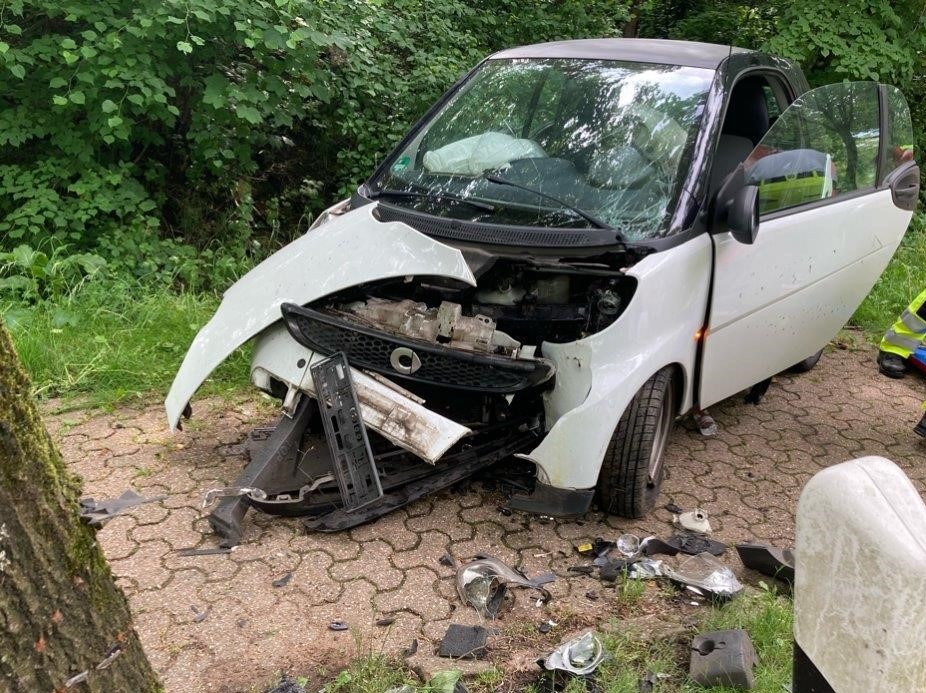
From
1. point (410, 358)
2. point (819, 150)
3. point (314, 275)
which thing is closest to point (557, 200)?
point (410, 358)

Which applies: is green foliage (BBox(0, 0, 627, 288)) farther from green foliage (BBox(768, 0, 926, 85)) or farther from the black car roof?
green foliage (BBox(768, 0, 926, 85))

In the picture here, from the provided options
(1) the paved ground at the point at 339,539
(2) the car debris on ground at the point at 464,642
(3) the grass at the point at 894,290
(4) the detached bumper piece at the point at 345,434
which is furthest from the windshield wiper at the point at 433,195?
(3) the grass at the point at 894,290

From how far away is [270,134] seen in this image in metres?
6.81

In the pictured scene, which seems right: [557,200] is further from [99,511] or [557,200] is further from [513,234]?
[99,511]

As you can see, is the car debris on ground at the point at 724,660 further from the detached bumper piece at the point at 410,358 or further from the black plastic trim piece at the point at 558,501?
the detached bumper piece at the point at 410,358

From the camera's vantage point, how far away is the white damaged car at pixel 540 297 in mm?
3205

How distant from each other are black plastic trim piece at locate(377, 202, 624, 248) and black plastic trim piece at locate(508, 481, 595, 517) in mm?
957

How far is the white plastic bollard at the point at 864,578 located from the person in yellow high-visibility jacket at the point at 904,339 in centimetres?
391

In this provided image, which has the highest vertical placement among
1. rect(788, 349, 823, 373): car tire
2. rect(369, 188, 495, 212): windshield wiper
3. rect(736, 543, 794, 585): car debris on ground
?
rect(369, 188, 495, 212): windshield wiper

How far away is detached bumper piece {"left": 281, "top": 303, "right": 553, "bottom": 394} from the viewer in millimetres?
3125

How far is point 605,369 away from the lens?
319 cm

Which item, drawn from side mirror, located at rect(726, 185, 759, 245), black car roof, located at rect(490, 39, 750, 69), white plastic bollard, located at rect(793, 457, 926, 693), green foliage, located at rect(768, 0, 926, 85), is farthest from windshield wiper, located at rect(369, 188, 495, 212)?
green foliage, located at rect(768, 0, 926, 85)

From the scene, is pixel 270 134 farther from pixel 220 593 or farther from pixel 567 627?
pixel 567 627

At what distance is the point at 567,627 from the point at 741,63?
2.85 metres
